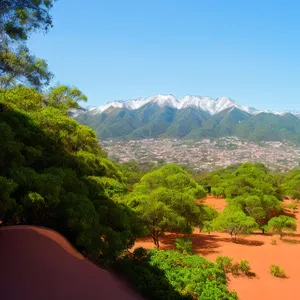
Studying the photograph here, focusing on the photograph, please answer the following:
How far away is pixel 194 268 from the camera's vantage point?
995 cm

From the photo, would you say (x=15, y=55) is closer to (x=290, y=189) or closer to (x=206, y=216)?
(x=206, y=216)

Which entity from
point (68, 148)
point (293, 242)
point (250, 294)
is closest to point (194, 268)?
point (250, 294)

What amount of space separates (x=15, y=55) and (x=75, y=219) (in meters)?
5.20

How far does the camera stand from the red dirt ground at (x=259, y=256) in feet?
33.8

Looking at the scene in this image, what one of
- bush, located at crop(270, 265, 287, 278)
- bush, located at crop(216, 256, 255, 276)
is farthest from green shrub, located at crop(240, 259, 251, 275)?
bush, located at crop(270, 265, 287, 278)

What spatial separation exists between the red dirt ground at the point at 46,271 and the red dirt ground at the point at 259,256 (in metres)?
5.09

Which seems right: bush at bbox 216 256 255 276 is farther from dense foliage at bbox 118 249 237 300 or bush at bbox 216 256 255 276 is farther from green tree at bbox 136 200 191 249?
green tree at bbox 136 200 191 249

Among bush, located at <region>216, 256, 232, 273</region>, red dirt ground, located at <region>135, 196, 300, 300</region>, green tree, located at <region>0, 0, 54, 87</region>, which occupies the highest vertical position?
green tree, located at <region>0, 0, 54, 87</region>

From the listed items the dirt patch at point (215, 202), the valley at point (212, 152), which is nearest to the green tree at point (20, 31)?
the dirt patch at point (215, 202)

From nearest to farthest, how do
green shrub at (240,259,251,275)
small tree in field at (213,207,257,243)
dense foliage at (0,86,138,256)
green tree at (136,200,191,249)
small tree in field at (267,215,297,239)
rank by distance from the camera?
dense foliage at (0,86,138,256) < green shrub at (240,259,251,275) < green tree at (136,200,191,249) < small tree in field at (213,207,257,243) < small tree in field at (267,215,297,239)

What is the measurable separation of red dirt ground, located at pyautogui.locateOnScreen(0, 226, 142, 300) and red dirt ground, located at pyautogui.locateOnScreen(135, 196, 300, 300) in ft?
16.7

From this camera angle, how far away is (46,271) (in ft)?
22.0

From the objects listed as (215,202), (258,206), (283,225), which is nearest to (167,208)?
(283,225)

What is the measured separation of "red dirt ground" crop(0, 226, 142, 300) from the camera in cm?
616
